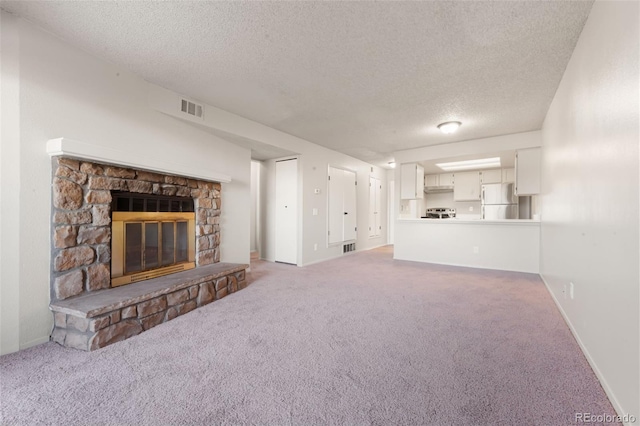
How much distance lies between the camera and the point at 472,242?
501cm

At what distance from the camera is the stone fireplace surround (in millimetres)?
1986

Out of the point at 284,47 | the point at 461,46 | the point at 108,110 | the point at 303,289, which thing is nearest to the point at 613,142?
the point at 461,46

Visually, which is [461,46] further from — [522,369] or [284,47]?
[522,369]

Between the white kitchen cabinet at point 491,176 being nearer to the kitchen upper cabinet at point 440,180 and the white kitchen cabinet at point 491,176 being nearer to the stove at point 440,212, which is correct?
the kitchen upper cabinet at point 440,180

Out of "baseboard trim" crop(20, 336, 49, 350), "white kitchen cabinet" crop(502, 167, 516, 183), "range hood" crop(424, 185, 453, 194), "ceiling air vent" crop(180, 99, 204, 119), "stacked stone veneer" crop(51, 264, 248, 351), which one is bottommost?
"baseboard trim" crop(20, 336, 49, 350)

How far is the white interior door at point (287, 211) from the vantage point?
511 centimetres

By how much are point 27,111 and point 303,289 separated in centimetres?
298

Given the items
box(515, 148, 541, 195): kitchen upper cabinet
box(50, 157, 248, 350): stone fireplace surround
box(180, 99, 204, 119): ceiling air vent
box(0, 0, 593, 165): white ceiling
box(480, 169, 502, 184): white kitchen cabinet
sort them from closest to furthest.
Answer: box(0, 0, 593, 165): white ceiling < box(50, 157, 248, 350): stone fireplace surround < box(180, 99, 204, 119): ceiling air vent < box(515, 148, 541, 195): kitchen upper cabinet < box(480, 169, 502, 184): white kitchen cabinet

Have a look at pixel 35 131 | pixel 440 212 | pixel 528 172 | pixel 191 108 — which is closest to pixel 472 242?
pixel 528 172

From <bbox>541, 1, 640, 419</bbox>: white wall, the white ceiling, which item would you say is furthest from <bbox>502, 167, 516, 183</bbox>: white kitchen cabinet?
<bbox>541, 1, 640, 419</bbox>: white wall

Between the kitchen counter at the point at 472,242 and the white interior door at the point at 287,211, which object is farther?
the white interior door at the point at 287,211

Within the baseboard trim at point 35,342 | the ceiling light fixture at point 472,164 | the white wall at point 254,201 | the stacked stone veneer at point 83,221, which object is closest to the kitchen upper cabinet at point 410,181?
the ceiling light fixture at point 472,164

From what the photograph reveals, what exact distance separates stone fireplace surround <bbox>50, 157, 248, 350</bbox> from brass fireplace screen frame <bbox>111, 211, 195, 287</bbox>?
99mm

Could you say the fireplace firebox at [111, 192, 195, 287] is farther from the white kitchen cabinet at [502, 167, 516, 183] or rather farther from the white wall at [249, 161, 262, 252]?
the white kitchen cabinet at [502, 167, 516, 183]
